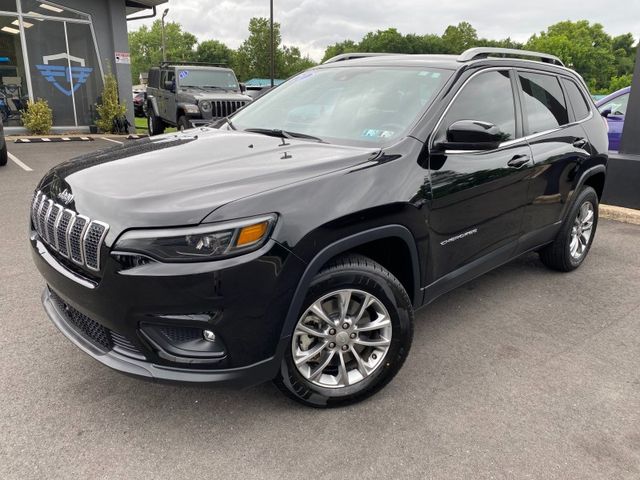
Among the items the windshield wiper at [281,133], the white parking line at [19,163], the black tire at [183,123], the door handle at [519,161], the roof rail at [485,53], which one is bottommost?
the white parking line at [19,163]

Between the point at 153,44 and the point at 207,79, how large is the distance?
96770mm

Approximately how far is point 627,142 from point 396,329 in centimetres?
564

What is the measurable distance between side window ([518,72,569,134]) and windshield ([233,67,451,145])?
0.96 metres

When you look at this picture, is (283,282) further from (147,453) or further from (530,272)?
(530,272)

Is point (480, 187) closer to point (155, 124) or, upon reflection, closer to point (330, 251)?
point (330, 251)

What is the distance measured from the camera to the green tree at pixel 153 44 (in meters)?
→ 93.1

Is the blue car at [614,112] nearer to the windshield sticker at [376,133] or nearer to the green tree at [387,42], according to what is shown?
the windshield sticker at [376,133]

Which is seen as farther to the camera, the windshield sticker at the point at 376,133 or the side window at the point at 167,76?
the side window at the point at 167,76

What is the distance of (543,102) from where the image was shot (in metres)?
4.05

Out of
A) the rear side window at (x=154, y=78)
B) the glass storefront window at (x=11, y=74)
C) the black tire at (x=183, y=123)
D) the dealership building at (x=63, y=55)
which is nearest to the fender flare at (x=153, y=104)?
the rear side window at (x=154, y=78)

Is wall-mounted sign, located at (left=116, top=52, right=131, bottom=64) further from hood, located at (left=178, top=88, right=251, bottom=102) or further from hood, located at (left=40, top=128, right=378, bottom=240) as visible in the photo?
hood, located at (left=40, top=128, right=378, bottom=240)

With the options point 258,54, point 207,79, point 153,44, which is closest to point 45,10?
point 207,79

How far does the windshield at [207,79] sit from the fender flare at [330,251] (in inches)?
487

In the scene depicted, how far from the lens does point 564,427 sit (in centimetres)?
261
